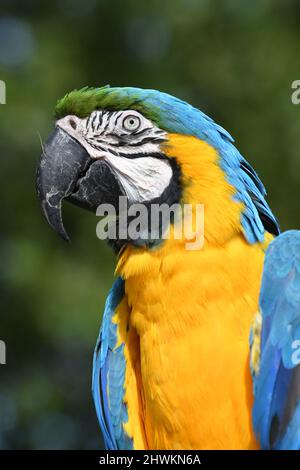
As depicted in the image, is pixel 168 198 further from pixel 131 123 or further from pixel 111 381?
pixel 111 381

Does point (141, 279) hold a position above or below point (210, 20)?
below

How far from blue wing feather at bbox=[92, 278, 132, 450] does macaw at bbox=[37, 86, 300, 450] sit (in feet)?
0.12

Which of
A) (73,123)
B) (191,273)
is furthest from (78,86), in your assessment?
(191,273)

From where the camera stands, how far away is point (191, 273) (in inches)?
105

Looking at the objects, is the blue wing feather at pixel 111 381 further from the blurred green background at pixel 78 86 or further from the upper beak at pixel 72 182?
the blurred green background at pixel 78 86

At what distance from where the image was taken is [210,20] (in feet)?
21.9

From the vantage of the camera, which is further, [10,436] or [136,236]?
[10,436]

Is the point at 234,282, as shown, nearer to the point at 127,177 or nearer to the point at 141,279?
the point at 141,279

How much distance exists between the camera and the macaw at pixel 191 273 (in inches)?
104

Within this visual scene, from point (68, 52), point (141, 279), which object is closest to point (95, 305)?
point (68, 52)

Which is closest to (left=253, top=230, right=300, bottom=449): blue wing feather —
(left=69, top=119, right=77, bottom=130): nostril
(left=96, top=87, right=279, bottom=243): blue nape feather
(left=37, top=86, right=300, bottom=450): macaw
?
(left=37, top=86, right=300, bottom=450): macaw

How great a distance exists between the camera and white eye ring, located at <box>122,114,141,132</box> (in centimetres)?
277

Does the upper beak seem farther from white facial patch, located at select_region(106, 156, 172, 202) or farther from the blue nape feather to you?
the blue nape feather
